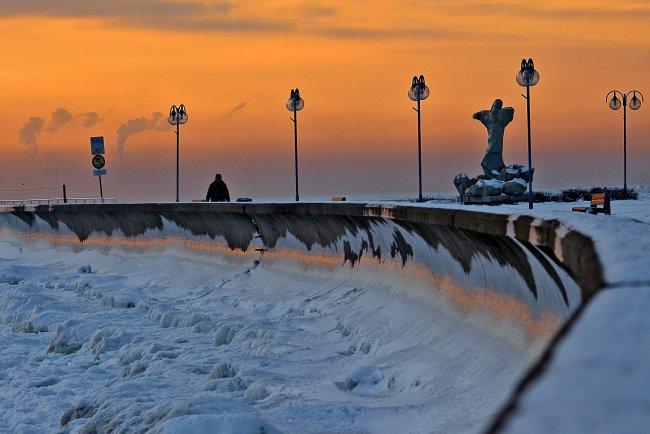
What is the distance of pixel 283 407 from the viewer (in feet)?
25.0

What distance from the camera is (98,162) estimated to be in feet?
162

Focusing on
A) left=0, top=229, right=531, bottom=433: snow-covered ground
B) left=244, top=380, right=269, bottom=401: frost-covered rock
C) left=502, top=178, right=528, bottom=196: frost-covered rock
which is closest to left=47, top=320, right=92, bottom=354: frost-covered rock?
left=0, top=229, right=531, bottom=433: snow-covered ground

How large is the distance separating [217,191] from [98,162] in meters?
14.5

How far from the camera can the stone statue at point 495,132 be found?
62531 millimetres

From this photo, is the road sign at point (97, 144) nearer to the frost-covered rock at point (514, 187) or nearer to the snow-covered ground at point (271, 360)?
the frost-covered rock at point (514, 187)

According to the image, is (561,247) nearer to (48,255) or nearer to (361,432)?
(361,432)

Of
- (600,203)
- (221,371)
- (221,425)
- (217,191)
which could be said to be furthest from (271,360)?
(217,191)

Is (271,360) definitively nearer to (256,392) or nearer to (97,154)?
(256,392)

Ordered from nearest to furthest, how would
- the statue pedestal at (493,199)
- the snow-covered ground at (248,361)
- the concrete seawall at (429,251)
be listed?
the concrete seawall at (429,251) → the snow-covered ground at (248,361) → the statue pedestal at (493,199)

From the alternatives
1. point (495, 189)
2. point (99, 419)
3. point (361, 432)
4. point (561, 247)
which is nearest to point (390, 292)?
point (99, 419)

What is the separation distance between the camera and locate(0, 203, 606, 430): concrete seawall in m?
6.11

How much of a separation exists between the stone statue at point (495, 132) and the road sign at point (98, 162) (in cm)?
2179

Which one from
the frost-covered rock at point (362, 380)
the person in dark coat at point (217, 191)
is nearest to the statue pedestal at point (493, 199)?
the person in dark coat at point (217, 191)

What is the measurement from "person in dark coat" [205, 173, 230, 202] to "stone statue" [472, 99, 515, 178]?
28.0 m
